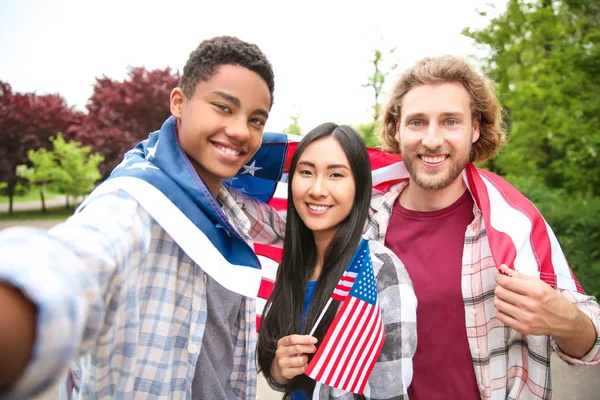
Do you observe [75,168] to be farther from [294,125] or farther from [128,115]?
[294,125]

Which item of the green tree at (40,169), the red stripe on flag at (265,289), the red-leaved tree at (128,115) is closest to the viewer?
the red stripe on flag at (265,289)

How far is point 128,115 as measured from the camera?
19875 millimetres

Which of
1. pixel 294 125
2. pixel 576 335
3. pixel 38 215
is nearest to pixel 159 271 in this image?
pixel 576 335

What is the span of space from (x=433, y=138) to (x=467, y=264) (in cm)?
71

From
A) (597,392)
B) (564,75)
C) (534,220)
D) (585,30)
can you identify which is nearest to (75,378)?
(534,220)

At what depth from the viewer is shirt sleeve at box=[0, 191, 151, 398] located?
2.24ft

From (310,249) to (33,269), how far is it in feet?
5.52

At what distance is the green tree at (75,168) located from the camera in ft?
62.9

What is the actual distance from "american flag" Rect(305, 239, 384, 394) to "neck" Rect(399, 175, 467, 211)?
670 millimetres

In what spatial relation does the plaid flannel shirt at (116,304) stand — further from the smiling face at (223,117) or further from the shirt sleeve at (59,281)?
the smiling face at (223,117)

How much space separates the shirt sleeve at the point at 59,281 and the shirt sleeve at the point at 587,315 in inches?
78.1

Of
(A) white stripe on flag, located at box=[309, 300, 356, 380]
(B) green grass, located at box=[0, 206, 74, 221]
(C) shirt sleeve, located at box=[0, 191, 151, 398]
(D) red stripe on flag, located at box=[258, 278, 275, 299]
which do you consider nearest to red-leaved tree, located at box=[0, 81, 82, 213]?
(B) green grass, located at box=[0, 206, 74, 221]

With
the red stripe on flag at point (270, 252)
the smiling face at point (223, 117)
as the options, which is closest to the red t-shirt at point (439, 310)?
the red stripe on flag at point (270, 252)

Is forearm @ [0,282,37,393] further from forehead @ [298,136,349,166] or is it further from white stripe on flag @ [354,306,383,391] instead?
forehead @ [298,136,349,166]
